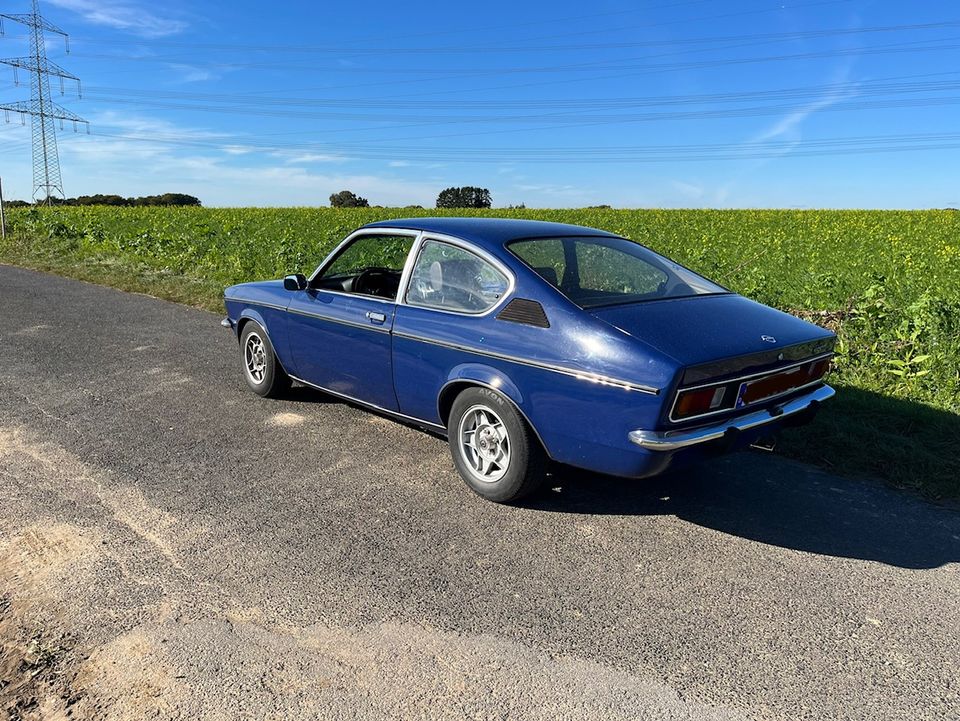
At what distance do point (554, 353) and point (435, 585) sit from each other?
1.20 metres

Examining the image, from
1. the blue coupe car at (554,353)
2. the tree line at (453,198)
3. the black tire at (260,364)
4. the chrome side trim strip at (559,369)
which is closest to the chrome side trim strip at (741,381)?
the blue coupe car at (554,353)

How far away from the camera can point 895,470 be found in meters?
4.48

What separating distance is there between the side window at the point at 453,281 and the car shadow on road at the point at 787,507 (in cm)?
114

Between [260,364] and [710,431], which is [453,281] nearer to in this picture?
[710,431]

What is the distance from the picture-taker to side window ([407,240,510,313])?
4016mm

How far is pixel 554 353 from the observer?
353cm

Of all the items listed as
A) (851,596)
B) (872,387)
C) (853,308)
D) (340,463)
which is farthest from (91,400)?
(853,308)

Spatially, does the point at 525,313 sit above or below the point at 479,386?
above

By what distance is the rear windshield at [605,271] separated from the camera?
395 cm

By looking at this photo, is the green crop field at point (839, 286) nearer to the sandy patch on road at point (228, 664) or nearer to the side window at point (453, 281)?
the side window at point (453, 281)

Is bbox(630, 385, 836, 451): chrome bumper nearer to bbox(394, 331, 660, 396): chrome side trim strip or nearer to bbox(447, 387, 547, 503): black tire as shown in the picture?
bbox(394, 331, 660, 396): chrome side trim strip

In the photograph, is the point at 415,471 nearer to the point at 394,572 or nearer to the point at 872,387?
the point at 394,572

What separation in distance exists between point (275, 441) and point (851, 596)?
136 inches

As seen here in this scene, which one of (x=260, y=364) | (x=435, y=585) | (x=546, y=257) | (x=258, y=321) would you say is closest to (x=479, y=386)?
(x=546, y=257)
